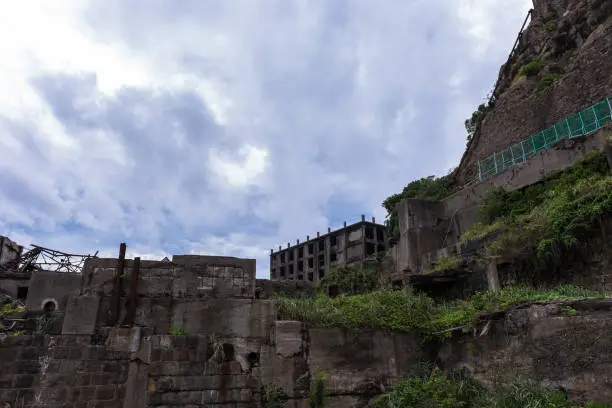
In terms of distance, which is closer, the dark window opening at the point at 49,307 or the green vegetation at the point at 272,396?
the green vegetation at the point at 272,396

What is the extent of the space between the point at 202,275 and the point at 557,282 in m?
8.78

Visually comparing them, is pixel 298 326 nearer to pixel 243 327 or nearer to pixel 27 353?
pixel 243 327

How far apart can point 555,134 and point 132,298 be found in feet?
53.3

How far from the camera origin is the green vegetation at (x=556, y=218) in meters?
9.97

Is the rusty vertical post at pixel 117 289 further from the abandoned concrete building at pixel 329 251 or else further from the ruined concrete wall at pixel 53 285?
the abandoned concrete building at pixel 329 251

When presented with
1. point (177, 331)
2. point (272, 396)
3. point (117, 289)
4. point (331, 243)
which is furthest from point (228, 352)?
point (331, 243)

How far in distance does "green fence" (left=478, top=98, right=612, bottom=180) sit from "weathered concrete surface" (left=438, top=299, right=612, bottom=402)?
10748 mm

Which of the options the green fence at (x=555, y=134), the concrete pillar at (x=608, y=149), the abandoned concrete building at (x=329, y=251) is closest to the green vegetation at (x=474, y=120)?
the green fence at (x=555, y=134)

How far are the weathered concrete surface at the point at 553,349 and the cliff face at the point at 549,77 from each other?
1469 centimetres

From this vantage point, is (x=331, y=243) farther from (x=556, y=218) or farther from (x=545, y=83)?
(x=556, y=218)

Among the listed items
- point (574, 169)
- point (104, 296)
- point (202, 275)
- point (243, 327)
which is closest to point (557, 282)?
point (574, 169)

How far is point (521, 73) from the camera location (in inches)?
931

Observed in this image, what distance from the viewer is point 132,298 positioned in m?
8.29

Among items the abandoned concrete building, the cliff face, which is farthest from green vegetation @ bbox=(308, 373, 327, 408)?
the abandoned concrete building
